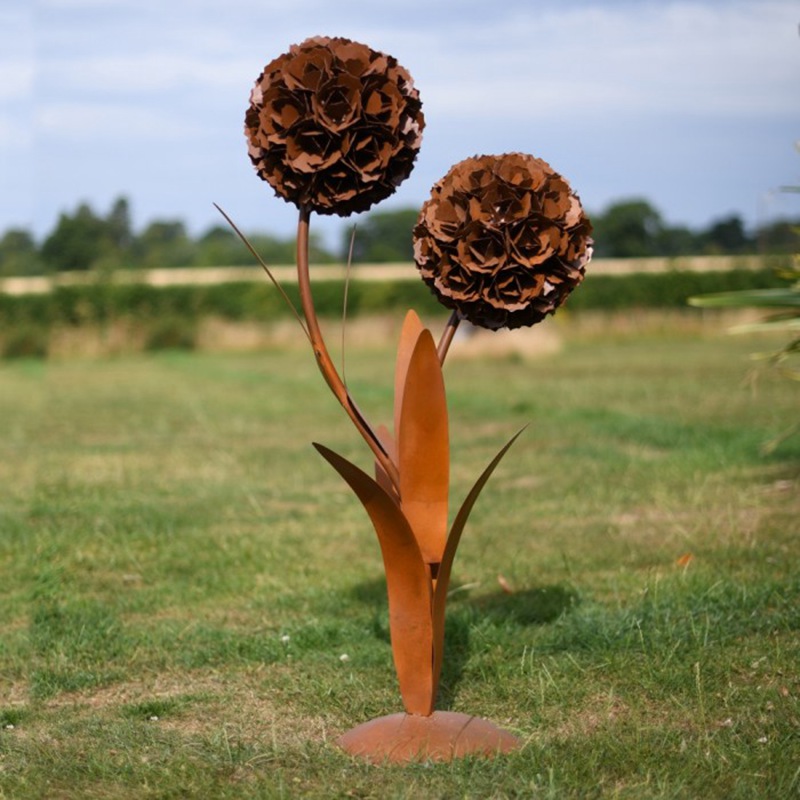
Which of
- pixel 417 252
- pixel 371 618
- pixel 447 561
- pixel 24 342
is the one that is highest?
pixel 417 252

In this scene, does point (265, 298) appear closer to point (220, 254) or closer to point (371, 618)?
point (220, 254)

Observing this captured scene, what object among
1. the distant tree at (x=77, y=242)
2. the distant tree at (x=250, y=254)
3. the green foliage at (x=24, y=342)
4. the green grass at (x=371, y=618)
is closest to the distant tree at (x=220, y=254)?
the distant tree at (x=250, y=254)

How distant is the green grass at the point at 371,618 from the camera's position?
3516mm

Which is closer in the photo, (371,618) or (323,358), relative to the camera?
(323,358)

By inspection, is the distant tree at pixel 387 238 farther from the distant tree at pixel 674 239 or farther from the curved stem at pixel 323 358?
the curved stem at pixel 323 358

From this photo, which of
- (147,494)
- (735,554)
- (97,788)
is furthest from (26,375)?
(97,788)

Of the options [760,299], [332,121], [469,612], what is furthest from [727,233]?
[332,121]

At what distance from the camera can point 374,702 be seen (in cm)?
417

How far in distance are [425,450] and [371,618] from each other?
175cm

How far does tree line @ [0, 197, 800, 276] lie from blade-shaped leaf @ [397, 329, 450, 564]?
41.3 feet

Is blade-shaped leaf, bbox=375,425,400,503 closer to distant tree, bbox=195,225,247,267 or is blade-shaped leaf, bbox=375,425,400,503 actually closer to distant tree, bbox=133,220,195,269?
distant tree, bbox=133,220,195,269

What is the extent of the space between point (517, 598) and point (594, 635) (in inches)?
33.7

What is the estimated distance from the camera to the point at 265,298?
30422 mm

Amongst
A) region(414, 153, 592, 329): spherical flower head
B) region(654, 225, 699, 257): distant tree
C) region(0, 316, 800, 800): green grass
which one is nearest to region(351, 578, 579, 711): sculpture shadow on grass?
region(0, 316, 800, 800): green grass
